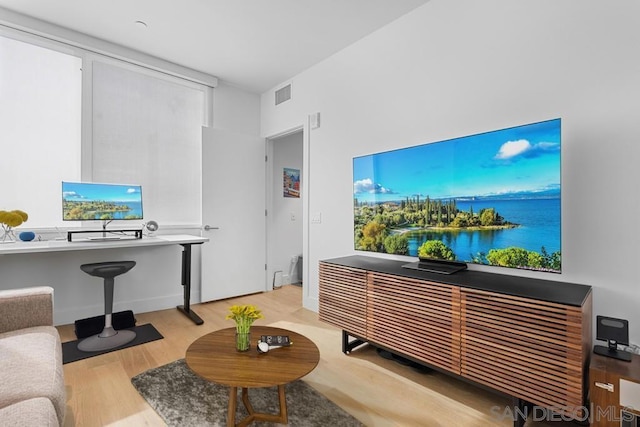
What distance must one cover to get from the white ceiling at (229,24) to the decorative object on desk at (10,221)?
1742 mm

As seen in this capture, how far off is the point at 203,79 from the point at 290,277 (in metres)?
3.02

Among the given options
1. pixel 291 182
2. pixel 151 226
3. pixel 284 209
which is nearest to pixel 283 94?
pixel 291 182

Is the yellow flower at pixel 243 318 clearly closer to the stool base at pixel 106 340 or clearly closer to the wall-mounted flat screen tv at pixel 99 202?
the stool base at pixel 106 340

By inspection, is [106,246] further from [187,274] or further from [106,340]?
[187,274]

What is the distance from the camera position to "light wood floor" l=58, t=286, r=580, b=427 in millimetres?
1671

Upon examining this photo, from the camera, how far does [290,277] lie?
4.80 metres

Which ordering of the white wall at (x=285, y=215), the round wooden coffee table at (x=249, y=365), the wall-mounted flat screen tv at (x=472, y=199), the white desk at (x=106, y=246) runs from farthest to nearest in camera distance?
the white wall at (x=285, y=215) → the white desk at (x=106, y=246) → the wall-mounted flat screen tv at (x=472, y=199) → the round wooden coffee table at (x=249, y=365)

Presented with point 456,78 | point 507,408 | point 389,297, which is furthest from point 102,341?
point 456,78

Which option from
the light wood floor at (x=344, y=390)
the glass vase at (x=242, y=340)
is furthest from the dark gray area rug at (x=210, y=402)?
the glass vase at (x=242, y=340)

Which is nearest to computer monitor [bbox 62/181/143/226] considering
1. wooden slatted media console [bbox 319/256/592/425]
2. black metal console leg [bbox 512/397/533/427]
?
wooden slatted media console [bbox 319/256/592/425]

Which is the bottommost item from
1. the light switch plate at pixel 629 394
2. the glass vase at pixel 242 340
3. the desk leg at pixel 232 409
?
the desk leg at pixel 232 409

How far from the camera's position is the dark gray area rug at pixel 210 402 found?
163cm

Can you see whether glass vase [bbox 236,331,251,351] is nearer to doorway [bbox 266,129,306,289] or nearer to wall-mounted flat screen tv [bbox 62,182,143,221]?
wall-mounted flat screen tv [bbox 62,182,143,221]

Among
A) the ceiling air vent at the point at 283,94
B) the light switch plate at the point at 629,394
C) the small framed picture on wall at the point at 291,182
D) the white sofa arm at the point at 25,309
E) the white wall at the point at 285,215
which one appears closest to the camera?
the light switch plate at the point at 629,394
